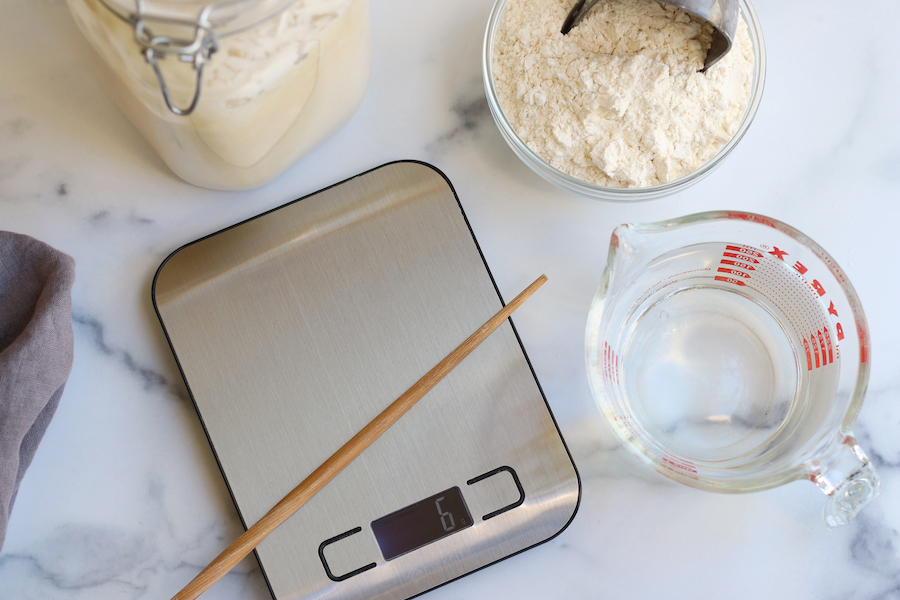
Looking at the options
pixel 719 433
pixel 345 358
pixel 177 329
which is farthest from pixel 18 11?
pixel 719 433

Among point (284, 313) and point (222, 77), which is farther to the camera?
point (284, 313)

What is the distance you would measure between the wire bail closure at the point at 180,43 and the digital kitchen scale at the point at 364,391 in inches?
9.6

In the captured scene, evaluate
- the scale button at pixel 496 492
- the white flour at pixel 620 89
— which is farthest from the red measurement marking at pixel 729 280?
the scale button at pixel 496 492

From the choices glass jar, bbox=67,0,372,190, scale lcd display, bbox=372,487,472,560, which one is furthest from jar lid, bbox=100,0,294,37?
scale lcd display, bbox=372,487,472,560

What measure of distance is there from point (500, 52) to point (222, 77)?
277 mm

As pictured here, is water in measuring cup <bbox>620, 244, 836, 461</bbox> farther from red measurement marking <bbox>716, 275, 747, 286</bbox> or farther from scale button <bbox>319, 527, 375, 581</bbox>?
scale button <bbox>319, 527, 375, 581</bbox>

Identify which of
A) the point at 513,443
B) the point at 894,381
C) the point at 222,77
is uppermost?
the point at 222,77

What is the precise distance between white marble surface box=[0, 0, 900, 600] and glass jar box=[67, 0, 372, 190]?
0.09m

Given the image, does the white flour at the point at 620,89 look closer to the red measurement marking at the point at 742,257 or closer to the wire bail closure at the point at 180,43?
the red measurement marking at the point at 742,257

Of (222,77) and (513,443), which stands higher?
(222,77)

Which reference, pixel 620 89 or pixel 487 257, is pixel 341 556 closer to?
pixel 487 257

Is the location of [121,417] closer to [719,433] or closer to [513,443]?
[513,443]

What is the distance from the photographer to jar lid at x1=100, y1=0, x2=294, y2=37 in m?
0.35

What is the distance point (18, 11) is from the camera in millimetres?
610
